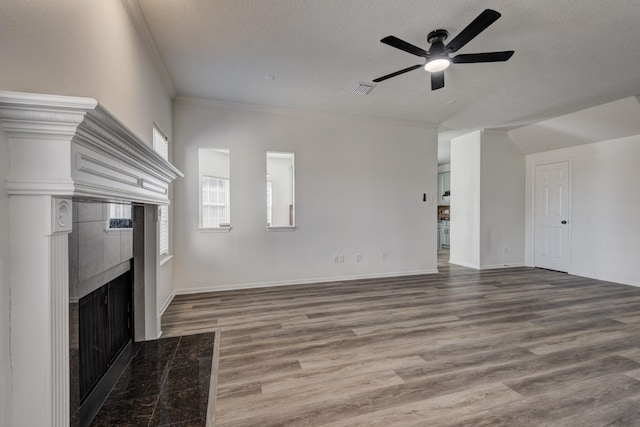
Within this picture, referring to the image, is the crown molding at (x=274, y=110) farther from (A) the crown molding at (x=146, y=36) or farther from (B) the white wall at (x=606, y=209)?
(B) the white wall at (x=606, y=209)

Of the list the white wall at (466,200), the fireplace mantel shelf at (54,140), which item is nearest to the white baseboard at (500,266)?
the white wall at (466,200)

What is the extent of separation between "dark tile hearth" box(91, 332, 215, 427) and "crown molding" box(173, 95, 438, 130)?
3238mm

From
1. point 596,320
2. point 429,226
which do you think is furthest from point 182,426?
point 429,226

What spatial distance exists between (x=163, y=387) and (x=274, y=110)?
3.86 metres

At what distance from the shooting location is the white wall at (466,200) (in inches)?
233

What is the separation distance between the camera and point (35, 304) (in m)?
1.07

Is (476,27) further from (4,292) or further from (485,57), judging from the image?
(4,292)

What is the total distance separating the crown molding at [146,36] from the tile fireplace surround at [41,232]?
1.80 metres

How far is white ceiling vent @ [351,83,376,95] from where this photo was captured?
3719 mm

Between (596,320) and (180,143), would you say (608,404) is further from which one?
(180,143)

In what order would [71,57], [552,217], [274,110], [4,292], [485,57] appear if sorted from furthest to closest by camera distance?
[552,217] → [274,110] → [485,57] → [71,57] → [4,292]

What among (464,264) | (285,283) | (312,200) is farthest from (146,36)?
(464,264)

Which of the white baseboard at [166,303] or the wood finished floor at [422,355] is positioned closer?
the wood finished floor at [422,355]

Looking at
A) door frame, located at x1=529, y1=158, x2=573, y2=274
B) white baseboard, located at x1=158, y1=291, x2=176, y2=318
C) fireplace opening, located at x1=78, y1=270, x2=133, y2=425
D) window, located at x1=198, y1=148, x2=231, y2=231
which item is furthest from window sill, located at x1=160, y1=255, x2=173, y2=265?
door frame, located at x1=529, y1=158, x2=573, y2=274
